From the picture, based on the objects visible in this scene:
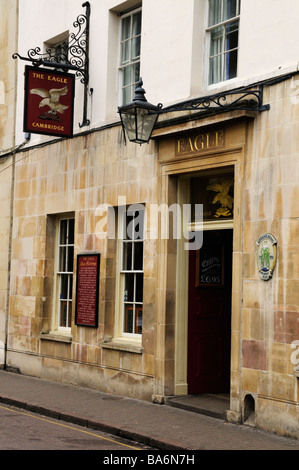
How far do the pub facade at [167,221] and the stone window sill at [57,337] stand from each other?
0.05 meters

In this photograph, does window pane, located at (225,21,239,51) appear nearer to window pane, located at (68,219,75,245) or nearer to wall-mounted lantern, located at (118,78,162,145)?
wall-mounted lantern, located at (118,78,162,145)

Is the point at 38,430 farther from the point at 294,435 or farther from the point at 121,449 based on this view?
the point at 294,435

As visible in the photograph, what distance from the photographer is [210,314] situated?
12852mm

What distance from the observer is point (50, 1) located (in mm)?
16141

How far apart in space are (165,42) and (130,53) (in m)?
1.44

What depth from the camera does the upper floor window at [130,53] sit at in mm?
13852

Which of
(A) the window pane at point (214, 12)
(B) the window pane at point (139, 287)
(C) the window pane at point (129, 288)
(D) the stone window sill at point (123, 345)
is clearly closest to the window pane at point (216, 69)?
(A) the window pane at point (214, 12)

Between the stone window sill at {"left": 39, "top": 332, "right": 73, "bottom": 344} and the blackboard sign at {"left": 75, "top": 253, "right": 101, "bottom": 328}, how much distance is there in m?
0.47

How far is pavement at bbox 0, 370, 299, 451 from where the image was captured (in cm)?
929

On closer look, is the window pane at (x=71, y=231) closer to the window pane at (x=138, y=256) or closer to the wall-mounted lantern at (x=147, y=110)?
the window pane at (x=138, y=256)

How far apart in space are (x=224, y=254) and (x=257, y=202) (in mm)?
2482

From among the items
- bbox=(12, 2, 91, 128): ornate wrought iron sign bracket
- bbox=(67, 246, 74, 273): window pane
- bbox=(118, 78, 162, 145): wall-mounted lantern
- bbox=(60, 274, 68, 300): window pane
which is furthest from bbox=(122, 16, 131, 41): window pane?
bbox=(60, 274, 68, 300): window pane

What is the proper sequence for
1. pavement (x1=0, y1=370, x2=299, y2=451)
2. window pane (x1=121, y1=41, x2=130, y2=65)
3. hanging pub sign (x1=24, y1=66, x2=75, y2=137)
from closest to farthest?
pavement (x1=0, y1=370, x2=299, y2=451) → window pane (x1=121, y1=41, x2=130, y2=65) → hanging pub sign (x1=24, y1=66, x2=75, y2=137)
